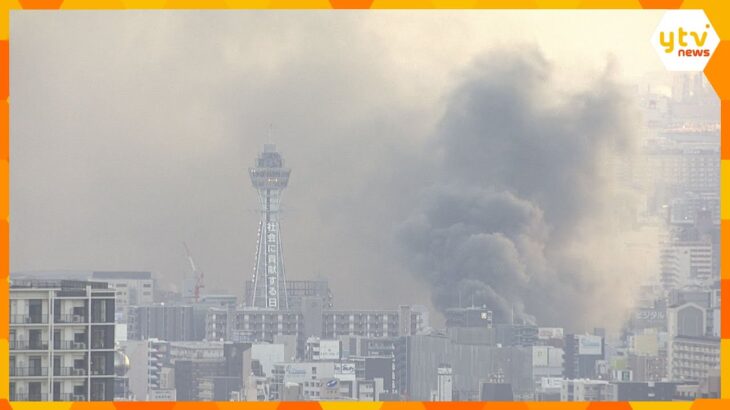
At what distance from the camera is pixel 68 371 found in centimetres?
562

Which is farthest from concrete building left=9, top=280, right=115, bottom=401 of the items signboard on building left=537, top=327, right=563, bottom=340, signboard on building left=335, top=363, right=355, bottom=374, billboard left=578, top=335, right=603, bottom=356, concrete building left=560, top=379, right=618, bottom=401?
signboard on building left=537, top=327, right=563, bottom=340

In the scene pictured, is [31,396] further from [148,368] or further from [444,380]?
[444,380]

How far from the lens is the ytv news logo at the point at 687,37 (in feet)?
9.66

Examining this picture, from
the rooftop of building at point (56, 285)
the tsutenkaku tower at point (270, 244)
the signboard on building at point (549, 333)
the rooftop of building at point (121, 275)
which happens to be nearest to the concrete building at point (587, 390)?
the signboard on building at point (549, 333)

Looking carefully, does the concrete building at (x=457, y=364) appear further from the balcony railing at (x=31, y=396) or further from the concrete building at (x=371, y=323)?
the balcony railing at (x=31, y=396)

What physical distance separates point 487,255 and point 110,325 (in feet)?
58.6

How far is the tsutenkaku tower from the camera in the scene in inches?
963

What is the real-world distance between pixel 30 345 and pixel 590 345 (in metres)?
15.2

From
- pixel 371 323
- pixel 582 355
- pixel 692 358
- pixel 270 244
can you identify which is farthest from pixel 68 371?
pixel 270 244

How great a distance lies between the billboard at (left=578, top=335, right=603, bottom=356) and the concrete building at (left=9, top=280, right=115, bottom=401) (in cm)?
1445

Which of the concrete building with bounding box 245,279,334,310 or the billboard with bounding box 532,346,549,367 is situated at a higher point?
the concrete building with bounding box 245,279,334,310

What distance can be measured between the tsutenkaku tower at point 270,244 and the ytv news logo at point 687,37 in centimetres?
2114

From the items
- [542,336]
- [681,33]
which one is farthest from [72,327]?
[542,336]

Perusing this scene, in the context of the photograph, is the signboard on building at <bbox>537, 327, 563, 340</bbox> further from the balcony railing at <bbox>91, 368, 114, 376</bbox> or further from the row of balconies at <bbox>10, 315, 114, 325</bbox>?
the balcony railing at <bbox>91, 368, 114, 376</bbox>
